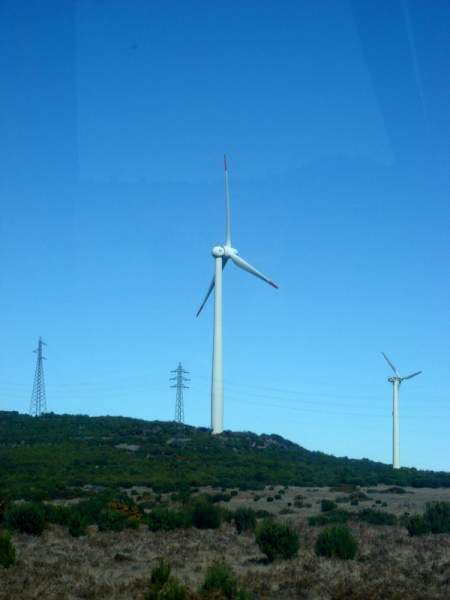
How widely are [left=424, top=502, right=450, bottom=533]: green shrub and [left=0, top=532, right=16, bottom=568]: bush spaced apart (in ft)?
76.5

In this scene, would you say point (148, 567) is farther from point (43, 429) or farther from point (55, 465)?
point (43, 429)

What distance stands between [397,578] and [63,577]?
405 inches

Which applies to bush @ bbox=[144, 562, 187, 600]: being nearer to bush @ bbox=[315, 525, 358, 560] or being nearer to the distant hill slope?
bush @ bbox=[315, 525, 358, 560]

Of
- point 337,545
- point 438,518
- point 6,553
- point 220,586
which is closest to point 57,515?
point 6,553

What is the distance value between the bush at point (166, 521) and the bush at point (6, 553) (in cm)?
1417

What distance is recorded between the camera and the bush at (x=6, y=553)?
29594 millimetres

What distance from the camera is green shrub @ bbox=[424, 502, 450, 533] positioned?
4601 cm

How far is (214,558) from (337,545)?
4561 mm

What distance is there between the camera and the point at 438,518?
4741cm

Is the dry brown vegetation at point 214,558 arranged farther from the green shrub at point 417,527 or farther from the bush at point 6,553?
the green shrub at point 417,527

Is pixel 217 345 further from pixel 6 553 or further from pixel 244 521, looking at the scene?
pixel 6 553

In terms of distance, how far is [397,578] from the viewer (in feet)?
90.9

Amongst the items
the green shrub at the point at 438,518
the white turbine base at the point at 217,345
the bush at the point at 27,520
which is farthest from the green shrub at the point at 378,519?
the white turbine base at the point at 217,345

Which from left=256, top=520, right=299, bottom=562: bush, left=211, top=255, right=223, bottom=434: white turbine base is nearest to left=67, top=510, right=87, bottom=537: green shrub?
left=256, top=520, right=299, bottom=562: bush
